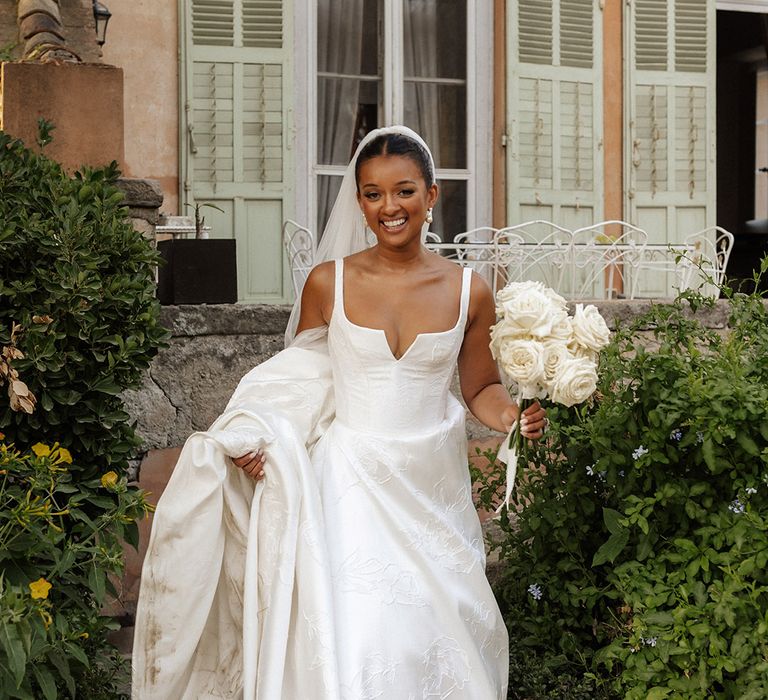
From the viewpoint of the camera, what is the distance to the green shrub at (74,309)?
2990 millimetres

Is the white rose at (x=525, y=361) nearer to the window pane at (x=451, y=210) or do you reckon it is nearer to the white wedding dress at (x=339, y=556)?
the white wedding dress at (x=339, y=556)

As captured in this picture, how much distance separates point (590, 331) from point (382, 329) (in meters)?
0.57

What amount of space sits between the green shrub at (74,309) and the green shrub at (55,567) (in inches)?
4.9

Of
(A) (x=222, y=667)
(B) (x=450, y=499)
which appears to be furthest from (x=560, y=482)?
(A) (x=222, y=667)

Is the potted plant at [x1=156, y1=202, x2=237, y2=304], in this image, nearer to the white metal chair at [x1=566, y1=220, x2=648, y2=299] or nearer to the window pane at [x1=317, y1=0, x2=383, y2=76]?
the white metal chair at [x1=566, y1=220, x2=648, y2=299]

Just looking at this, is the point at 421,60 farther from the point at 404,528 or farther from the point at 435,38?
the point at 404,528

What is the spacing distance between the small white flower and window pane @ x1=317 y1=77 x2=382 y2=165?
15.4ft

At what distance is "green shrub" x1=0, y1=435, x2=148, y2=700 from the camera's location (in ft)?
7.73

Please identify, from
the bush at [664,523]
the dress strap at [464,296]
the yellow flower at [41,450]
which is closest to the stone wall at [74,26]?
the dress strap at [464,296]

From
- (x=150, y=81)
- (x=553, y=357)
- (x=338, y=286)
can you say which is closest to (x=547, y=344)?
(x=553, y=357)

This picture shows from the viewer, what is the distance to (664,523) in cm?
315

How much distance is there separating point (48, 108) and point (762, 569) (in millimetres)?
2873

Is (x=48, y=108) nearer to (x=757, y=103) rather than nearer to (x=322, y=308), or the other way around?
(x=322, y=308)

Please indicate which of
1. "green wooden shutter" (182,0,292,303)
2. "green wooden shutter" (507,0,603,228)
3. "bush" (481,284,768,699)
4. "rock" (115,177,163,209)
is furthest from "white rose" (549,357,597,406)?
"green wooden shutter" (507,0,603,228)
